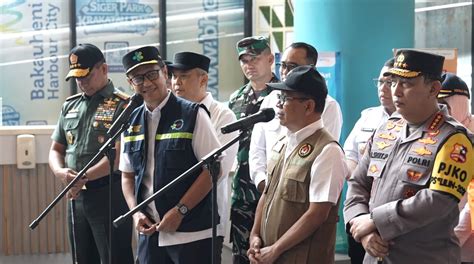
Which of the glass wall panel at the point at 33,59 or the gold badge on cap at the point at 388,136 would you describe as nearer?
the gold badge on cap at the point at 388,136

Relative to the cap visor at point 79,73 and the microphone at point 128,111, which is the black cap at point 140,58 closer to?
the microphone at point 128,111

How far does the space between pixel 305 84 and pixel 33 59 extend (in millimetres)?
6325

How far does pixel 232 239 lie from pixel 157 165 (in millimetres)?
1000

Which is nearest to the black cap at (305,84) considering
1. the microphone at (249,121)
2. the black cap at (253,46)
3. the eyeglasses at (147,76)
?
the microphone at (249,121)

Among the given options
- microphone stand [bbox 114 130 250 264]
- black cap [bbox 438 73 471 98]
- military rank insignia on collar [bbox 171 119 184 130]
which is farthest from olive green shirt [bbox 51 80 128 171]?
black cap [bbox 438 73 471 98]

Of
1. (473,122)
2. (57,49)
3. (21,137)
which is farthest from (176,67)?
(57,49)

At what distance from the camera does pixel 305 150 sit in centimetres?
319

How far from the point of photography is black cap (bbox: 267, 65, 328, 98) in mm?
3193

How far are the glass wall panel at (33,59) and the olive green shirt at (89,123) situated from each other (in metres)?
4.67

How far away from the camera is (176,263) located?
3506mm

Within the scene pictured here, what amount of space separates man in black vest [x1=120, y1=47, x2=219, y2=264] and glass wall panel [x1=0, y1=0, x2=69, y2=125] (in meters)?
5.54

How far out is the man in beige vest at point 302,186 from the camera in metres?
3.11

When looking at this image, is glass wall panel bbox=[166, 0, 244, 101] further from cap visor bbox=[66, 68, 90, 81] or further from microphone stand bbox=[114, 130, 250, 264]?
microphone stand bbox=[114, 130, 250, 264]

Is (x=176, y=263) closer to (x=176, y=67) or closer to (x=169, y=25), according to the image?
(x=176, y=67)
